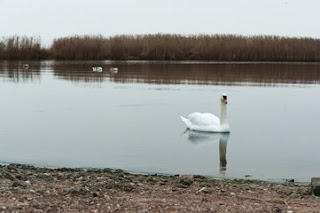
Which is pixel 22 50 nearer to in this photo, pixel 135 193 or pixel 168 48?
pixel 168 48

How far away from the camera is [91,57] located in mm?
54406

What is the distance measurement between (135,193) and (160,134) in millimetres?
5169

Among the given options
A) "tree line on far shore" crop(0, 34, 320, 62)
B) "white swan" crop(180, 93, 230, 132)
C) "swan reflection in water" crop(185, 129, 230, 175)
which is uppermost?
"tree line on far shore" crop(0, 34, 320, 62)

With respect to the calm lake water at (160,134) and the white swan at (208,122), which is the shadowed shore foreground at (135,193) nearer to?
the calm lake water at (160,134)

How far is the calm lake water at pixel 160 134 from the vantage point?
916cm

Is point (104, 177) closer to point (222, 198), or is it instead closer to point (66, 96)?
point (222, 198)

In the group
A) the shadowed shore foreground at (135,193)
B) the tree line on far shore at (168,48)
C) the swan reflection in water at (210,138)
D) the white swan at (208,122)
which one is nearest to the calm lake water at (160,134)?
the swan reflection in water at (210,138)

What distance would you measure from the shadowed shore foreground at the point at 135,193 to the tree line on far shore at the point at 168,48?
146 feet

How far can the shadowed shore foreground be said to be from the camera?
226 inches

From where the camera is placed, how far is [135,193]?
6602mm

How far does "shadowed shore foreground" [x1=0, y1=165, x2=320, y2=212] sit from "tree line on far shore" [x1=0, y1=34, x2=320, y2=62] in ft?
146

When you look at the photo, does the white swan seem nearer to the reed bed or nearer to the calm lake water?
the calm lake water

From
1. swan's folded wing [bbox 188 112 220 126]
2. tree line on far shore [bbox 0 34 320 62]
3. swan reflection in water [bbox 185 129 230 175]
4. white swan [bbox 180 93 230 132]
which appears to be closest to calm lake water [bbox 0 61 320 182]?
swan reflection in water [bbox 185 129 230 175]

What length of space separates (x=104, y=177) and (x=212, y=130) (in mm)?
5024
